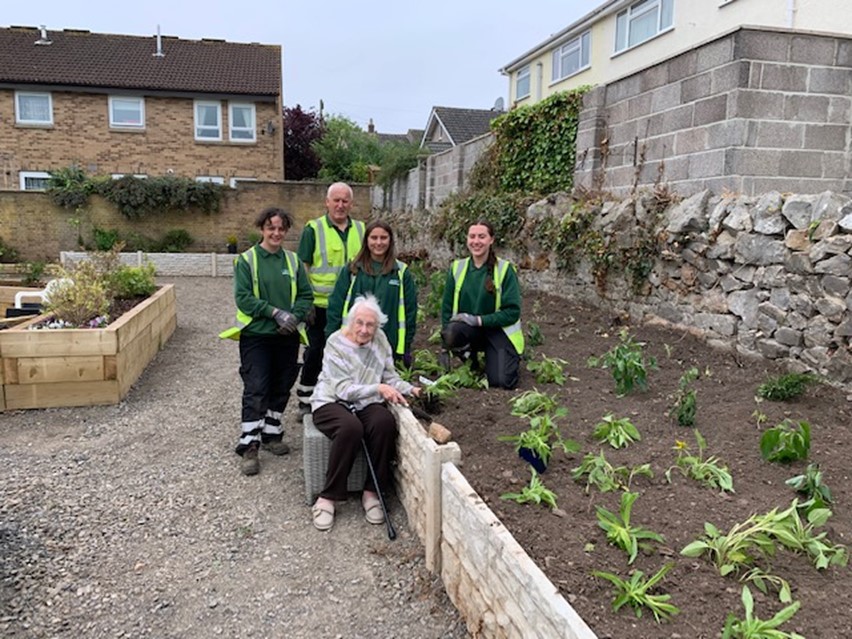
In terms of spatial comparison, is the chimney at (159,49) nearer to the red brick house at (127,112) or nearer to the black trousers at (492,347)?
the red brick house at (127,112)

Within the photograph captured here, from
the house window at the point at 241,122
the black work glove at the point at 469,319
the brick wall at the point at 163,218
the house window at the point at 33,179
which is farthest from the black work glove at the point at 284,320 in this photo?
the house window at the point at 33,179

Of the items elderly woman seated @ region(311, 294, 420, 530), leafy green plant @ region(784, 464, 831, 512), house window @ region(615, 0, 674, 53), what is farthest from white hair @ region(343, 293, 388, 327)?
house window @ region(615, 0, 674, 53)

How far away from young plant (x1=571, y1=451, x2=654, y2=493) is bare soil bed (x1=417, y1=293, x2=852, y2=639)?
39 millimetres

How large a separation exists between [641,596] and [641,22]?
18.0 meters

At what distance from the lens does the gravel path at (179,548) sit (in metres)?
2.83

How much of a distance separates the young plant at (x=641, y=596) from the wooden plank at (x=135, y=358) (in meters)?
4.81

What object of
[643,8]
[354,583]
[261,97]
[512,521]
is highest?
[643,8]

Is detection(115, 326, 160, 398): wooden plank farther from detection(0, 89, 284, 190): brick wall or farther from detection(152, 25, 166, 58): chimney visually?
detection(152, 25, 166, 58): chimney

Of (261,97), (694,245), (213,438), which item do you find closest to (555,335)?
(694,245)

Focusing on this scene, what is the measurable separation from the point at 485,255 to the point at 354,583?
2638 mm

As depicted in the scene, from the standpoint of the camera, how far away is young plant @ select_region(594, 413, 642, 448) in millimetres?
3566

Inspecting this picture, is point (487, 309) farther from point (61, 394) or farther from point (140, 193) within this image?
point (140, 193)

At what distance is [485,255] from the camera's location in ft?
16.0

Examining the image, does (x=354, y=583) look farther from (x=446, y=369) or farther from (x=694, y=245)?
(x=694, y=245)
